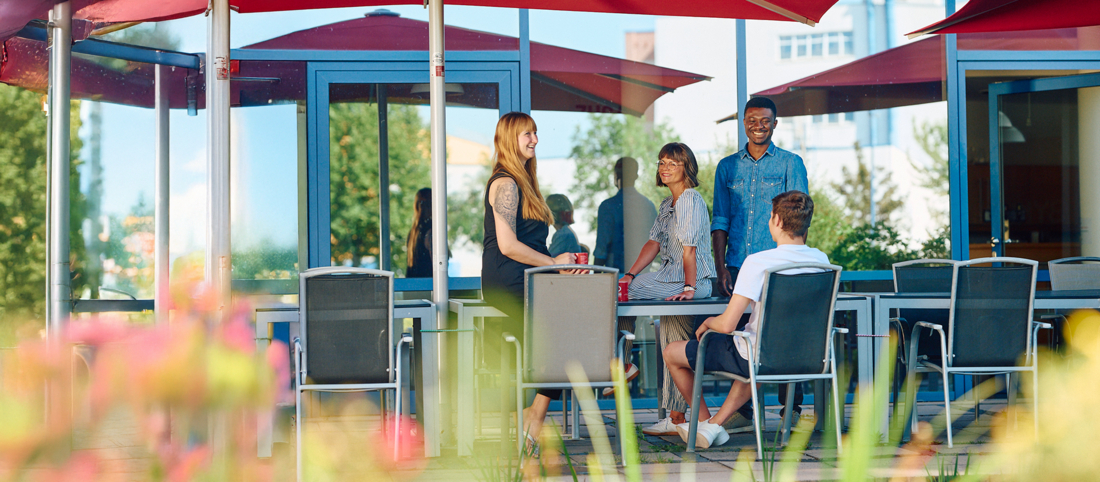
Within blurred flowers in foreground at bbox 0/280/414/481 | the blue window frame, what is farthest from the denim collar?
blurred flowers in foreground at bbox 0/280/414/481

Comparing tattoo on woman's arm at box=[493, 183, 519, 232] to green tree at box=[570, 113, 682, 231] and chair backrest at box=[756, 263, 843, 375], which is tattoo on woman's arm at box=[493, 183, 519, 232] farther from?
green tree at box=[570, 113, 682, 231]

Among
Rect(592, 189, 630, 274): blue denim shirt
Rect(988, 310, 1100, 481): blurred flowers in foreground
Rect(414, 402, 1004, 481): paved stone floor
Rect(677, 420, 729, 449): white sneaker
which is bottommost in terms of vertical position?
Rect(414, 402, 1004, 481): paved stone floor

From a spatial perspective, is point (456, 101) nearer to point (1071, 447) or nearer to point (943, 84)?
point (943, 84)

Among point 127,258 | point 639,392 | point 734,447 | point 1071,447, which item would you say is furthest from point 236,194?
point 1071,447

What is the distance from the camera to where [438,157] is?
3916 mm

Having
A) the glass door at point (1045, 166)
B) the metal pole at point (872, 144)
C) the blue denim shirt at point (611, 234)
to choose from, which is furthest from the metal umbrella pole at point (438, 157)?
the glass door at point (1045, 166)

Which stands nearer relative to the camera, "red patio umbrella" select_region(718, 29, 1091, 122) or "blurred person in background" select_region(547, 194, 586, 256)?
"blurred person in background" select_region(547, 194, 586, 256)

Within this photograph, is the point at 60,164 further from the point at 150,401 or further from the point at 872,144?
the point at 872,144

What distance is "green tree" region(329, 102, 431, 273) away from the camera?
5.63m

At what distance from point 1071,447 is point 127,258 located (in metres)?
5.46

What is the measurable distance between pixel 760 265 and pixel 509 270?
1057 mm

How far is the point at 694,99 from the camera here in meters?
6.14

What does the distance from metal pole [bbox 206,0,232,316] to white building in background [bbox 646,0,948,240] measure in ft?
12.1

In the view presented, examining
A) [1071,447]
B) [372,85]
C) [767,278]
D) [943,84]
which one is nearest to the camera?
[1071,447]
